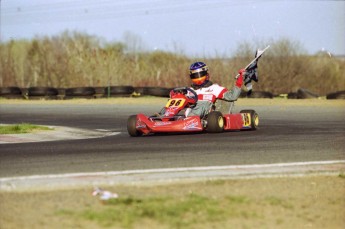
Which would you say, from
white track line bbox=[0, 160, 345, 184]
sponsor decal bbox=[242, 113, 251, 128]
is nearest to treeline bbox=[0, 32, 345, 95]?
sponsor decal bbox=[242, 113, 251, 128]

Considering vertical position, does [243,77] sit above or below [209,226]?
above

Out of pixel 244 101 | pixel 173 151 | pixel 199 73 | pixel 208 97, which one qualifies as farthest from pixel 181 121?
pixel 244 101

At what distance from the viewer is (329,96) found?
35.5m

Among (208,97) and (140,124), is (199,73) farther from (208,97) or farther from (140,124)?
(140,124)

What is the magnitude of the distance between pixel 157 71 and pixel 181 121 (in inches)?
1433

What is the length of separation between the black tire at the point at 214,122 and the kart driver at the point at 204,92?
0.38 metres

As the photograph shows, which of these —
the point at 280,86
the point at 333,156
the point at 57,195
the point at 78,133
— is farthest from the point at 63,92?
the point at 57,195

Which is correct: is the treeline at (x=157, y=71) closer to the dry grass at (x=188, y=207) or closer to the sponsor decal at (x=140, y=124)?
the sponsor decal at (x=140, y=124)

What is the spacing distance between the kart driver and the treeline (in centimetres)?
2465

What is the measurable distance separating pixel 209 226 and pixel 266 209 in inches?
34.5

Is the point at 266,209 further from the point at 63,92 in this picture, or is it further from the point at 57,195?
the point at 63,92

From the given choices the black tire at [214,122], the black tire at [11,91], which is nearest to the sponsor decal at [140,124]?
the black tire at [214,122]

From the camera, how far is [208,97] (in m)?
16.5

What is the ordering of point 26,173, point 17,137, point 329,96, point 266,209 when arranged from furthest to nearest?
1. point 329,96
2. point 17,137
3. point 26,173
4. point 266,209
